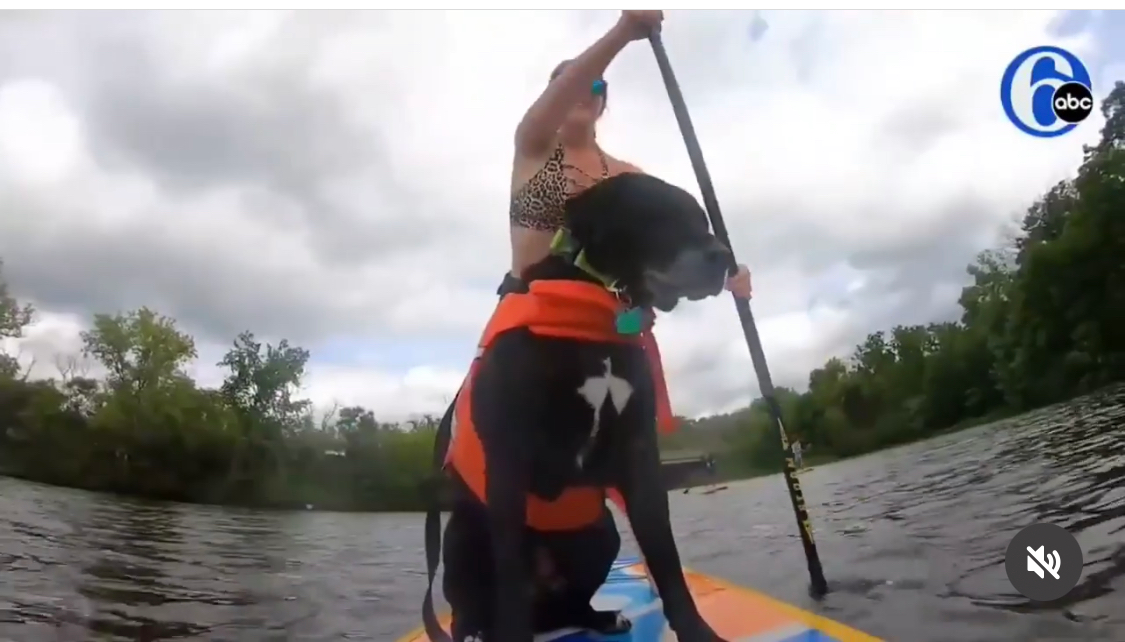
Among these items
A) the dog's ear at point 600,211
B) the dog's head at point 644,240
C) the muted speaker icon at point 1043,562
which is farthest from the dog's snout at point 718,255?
the muted speaker icon at point 1043,562

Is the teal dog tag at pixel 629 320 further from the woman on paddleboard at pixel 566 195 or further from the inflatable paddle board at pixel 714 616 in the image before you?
the inflatable paddle board at pixel 714 616

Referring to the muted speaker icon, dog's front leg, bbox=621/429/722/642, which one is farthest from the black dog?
the muted speaker icon

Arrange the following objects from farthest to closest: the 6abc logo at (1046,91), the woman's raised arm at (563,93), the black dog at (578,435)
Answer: the 6abc logo at (1046,91) → the woman's raised arm at (563,93) → the black dog at (578,435)

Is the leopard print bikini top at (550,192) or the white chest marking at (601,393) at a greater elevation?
the leopard print bikini top at (550,192)

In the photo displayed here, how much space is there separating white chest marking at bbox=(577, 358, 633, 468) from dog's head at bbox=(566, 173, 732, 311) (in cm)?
13

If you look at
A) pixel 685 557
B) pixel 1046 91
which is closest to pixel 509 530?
pixel 685 557

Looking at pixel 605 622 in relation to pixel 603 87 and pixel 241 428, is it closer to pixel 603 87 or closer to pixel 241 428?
pixel 241 428

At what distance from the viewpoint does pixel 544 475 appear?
5.67ft

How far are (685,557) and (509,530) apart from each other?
32cm

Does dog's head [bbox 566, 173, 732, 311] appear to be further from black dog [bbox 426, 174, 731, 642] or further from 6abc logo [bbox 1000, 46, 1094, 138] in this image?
6abc logo [bbox 1000, 46, 1094, 138]

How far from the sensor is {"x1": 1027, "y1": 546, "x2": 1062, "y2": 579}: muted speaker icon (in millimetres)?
1834

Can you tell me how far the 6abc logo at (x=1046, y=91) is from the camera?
1924 mm

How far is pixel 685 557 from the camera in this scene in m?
1.81

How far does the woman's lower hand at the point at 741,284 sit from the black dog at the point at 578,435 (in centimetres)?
3
